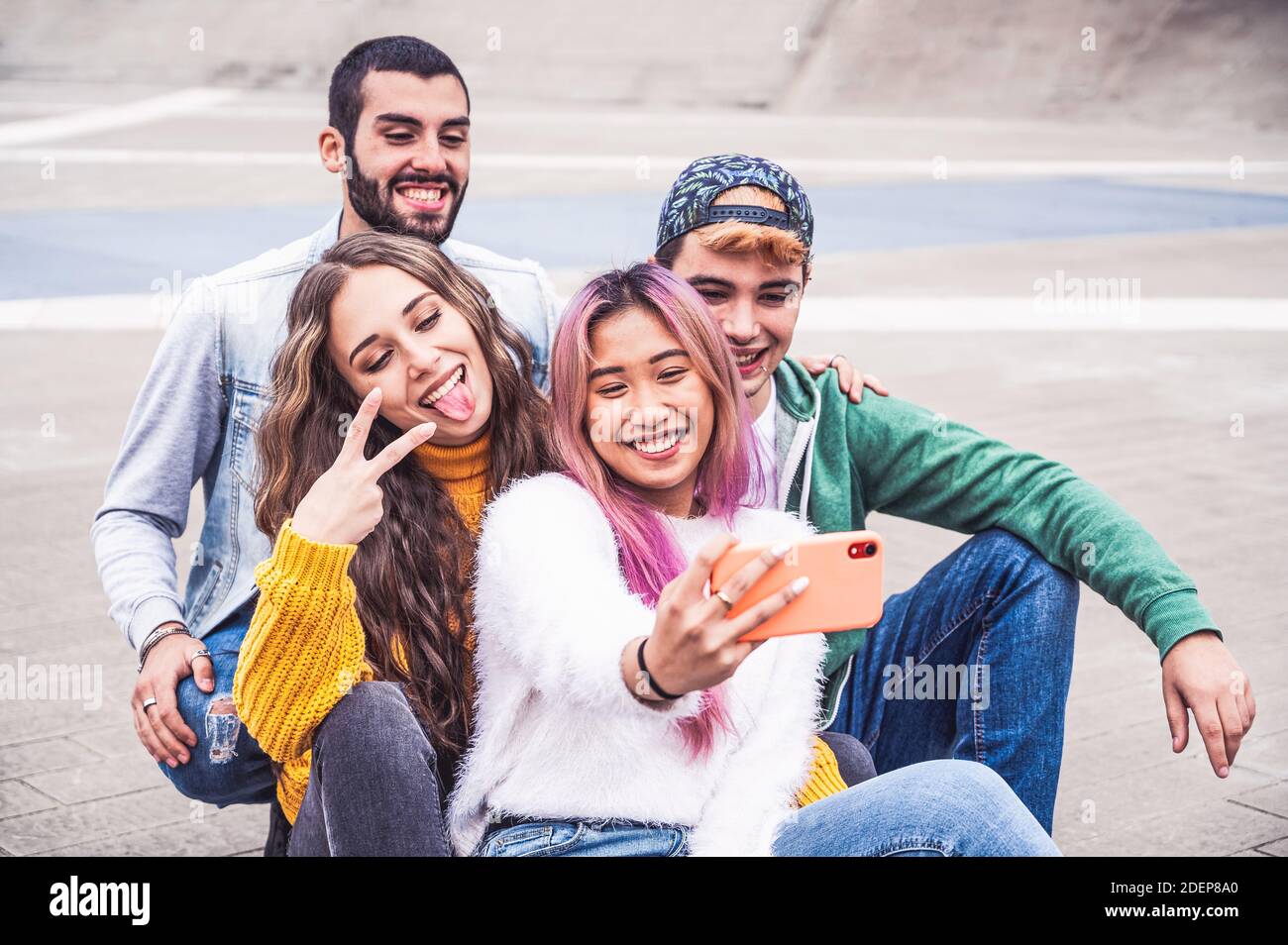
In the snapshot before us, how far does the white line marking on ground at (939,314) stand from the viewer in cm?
927

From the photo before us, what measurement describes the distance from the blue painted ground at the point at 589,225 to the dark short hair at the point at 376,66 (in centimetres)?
605

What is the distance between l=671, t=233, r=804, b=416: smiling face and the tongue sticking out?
0.55 metres

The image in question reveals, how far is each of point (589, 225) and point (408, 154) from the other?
9.98 metres

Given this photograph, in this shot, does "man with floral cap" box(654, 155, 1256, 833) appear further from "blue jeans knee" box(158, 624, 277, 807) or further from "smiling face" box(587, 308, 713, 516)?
"blue jeans knee" box(158, 624, 277, 807)

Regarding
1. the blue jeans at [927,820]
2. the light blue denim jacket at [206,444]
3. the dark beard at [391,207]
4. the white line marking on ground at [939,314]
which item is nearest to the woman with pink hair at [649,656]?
the blue jeans at [927,820]

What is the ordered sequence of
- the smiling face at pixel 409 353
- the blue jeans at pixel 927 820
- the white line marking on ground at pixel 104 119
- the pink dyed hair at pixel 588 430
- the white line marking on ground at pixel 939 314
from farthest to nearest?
the white line marking on ground at pixel 104 119, the white line marking on ground at pixel 939 314, the smiling face at pixel 409 353, the pink dyed hair at pixel 588 430, the blue jeans at pixel 927 820

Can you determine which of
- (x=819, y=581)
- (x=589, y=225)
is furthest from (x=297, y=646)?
(x=589, y=225)

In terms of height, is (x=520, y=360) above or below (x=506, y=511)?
above

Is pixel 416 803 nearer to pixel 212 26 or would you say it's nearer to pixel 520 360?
pixel 520 360

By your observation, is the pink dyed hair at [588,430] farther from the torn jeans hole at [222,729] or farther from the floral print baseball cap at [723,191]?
the torn jeans hole at [222,729]

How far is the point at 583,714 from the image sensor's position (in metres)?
2.29

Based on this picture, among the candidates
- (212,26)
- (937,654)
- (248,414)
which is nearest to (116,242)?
(248,414)
